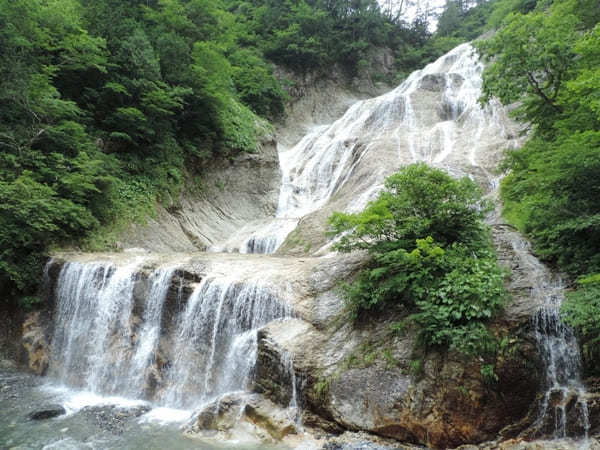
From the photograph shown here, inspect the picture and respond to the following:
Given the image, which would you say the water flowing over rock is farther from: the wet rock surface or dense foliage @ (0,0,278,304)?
dense foliage @ (0,0,278,304)

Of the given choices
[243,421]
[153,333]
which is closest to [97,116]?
[153,333]

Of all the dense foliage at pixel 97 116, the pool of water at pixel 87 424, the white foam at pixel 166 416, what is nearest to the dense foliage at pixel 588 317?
the pool of water at pixel 87 424

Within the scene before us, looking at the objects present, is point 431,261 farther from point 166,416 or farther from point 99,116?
point 99,116

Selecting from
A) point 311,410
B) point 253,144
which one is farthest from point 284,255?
point 253,144

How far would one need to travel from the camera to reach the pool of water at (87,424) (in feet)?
21.7

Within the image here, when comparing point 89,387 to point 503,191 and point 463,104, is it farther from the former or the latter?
point 463,104

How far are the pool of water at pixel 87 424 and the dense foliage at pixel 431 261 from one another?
132 inches

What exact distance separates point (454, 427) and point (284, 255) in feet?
25.0

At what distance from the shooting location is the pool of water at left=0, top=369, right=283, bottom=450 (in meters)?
6.62

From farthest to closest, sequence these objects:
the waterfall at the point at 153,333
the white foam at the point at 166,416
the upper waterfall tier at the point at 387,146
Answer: the upper waterfall tier at the point at 387,146 → the waterfall at the point at 153,333 → the white foam at the point at 166,416

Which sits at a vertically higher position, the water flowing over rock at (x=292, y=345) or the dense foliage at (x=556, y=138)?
the dense foliage at (x=556, y=138)

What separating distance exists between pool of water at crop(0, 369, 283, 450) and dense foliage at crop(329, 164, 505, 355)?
3355mm

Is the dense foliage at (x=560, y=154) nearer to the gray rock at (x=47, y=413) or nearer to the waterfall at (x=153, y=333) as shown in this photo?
the waterfall at (x=153, y=333)

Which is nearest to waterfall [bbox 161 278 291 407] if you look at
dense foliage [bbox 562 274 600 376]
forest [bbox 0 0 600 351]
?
dense foliage [bbox 562 274 600 376]
